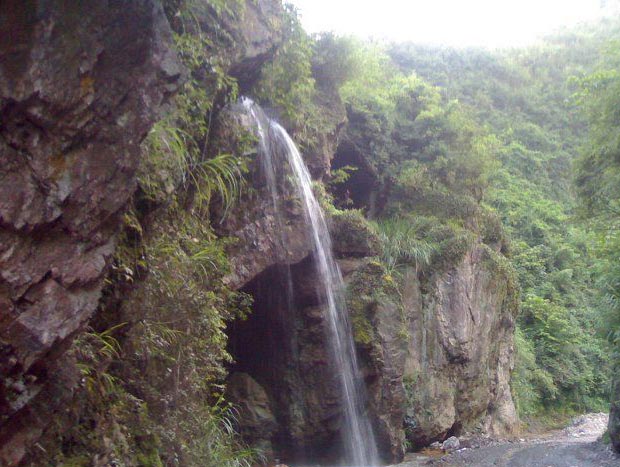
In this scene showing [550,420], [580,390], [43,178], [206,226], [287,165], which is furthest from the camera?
[580,390]

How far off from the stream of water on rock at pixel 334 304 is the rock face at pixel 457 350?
1.35 m

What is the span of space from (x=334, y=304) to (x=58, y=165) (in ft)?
21.1

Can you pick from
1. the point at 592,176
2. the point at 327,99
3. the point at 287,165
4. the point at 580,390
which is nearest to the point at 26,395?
the point at 287,165

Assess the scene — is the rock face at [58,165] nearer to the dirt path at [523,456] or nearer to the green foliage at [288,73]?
the green foliage at [288,73]

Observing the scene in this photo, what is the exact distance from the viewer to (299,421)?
30.4ft

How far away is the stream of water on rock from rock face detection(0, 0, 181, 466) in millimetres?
5093

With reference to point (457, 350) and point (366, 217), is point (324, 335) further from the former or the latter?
point (366, 217)

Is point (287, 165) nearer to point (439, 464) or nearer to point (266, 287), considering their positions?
point (266, 287)

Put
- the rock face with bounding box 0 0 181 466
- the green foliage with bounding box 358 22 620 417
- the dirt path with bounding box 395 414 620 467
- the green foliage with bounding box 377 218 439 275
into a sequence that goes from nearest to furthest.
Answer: the rock face with bounding box 0 0 181 466 → the dirt path with bounding box 395 414 620 467 → the green foliage with bounding box 377 218 439 275 → the green foliage with bounding box 358 22 620 417

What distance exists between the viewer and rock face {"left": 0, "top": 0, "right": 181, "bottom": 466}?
3.41 m

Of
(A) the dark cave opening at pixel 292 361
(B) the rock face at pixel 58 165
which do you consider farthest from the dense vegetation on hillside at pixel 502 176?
(B) the rock face at pixel 58 165

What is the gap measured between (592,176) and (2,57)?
12.1 metres

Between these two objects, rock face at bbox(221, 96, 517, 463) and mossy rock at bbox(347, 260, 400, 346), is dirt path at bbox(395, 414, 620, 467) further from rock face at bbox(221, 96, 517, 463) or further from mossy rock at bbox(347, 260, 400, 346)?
mossy rock at bbox(347, 260, 400, 346)

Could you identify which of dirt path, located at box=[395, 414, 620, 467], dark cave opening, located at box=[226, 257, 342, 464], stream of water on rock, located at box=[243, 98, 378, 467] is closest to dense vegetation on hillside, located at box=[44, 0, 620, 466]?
stream of water on rock, located at box=[243, 98, 378, 467]
